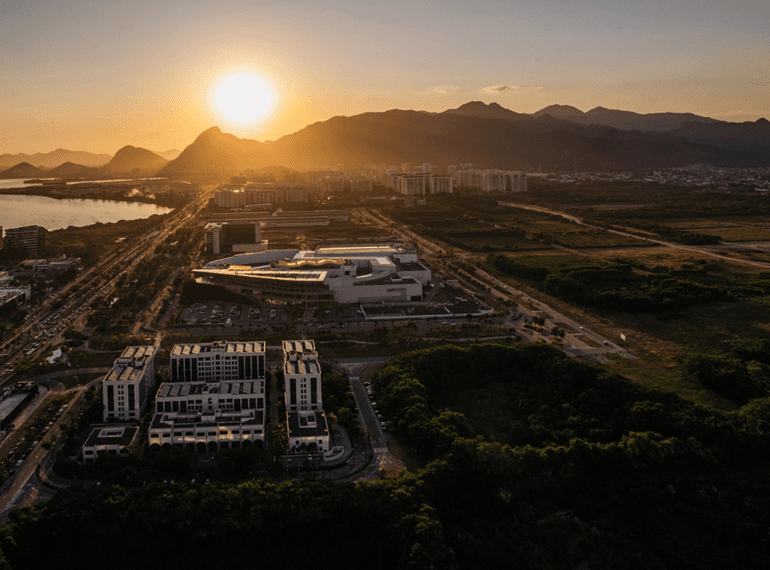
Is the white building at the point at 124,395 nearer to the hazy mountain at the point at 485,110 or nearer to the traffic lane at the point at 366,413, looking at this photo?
the traffic lane at the point at 366,413

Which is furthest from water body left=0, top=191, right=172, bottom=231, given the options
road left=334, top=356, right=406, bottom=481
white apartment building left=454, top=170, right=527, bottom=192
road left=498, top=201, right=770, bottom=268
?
road left=334, top=356, right=406, bottom=481

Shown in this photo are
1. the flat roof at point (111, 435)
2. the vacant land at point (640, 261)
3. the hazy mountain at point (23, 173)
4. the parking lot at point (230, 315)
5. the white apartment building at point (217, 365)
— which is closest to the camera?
the flat roof at point (111, 435)

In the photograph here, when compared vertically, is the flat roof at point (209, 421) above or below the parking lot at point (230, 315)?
below

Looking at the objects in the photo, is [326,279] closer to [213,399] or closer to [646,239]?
[213,399]

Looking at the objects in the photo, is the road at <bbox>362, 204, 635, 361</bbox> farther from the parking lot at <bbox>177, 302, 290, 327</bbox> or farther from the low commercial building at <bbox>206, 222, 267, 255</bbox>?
the low commercial building at <bbox>206, 222, 267, 255</bbox>

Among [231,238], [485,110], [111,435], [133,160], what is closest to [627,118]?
[485,110]

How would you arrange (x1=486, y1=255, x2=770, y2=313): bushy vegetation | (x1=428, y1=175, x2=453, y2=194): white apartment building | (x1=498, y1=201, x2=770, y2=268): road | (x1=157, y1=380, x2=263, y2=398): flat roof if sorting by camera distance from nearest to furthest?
(x1=157, y1=380, x2=263, y2=398): flat roof < (x1=486, y1=255, x2=770, y2=313): bushy vegetation < (x1=498, y1=201, x2=770, y2=268): road < (x1=428, y1=175, x2=453, y2=194): white apartment building

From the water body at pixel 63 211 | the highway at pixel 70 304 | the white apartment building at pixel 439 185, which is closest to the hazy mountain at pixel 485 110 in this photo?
the white apartment building at pixel 439 185
